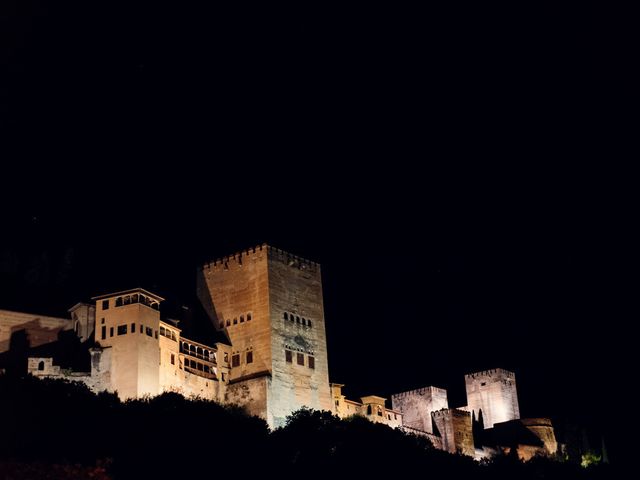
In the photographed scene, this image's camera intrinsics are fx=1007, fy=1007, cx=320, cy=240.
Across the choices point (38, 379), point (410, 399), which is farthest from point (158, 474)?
point (410, 399)

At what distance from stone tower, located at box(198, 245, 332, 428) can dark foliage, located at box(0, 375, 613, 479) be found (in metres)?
4.88

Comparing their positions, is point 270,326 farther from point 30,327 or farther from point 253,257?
point 30,327

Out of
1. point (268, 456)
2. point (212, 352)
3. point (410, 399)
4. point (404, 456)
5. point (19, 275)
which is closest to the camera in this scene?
point (268, 456)

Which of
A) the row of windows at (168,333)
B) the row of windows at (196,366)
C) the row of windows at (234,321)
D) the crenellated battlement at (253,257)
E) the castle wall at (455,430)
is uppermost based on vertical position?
the crenellated battlement at (253,257)

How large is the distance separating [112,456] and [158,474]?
2.84 m

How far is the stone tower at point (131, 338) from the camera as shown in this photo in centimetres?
6625

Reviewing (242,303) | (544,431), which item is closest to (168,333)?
(242,303)

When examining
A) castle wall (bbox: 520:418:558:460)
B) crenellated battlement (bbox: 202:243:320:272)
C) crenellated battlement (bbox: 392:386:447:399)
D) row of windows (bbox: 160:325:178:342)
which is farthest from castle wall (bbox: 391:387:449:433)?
row of windows (bbox: 160:325:178:342)

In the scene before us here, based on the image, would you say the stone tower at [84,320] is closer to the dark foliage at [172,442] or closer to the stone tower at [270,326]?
the dark foliage at [172,442]

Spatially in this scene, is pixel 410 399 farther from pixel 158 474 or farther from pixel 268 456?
pixel 158 474

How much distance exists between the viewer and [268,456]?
191 ft

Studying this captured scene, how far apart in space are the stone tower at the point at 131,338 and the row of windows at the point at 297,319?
14081 millimetres

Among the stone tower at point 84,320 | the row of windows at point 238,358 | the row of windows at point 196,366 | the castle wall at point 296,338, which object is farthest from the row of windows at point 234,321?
the stone tower at point 84,320

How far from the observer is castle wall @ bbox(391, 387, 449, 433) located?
3964 inches
